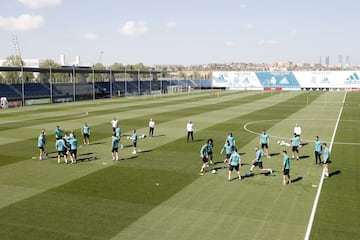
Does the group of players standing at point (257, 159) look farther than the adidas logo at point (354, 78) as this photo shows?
No

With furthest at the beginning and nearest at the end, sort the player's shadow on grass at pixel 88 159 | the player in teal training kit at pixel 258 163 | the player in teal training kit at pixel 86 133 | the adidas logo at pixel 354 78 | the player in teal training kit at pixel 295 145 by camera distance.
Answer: the adidas logo at pixel 354 78, the player in teal training kit at pixel 86 133, the player's shadow on grass at pixel 88 159, the player in teal training kit at pixel 295 145, the player in teal training kit at pixel 258 163

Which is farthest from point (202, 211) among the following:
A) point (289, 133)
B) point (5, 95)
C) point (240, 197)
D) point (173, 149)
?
point (5, 95)

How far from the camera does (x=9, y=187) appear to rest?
62.7 ft

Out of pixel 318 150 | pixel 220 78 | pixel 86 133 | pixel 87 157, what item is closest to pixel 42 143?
pixel 87 157

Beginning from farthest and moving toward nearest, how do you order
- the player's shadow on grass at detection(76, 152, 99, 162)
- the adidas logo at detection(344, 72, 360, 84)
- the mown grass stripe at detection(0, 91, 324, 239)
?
1. the adidas logo at detection(344, 72, 360, 84)
2. the player's shadow on grass at detection(76, 152, 99, 162)
3. the mown grass stripe at detection(0, 91, 324, 239)

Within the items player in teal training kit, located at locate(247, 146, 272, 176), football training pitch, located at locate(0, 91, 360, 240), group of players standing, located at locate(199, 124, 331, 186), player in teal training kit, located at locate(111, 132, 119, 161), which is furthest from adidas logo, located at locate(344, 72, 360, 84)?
player in teal training kit, located at locate(111, 132, 119, 161)

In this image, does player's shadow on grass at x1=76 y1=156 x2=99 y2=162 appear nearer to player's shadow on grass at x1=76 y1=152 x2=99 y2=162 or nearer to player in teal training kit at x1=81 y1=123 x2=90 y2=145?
player's shadow on grass at x1=76 y1=152 x2=99 y2=162

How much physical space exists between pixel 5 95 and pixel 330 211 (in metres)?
71.5

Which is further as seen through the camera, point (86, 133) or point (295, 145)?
point (86, 133)

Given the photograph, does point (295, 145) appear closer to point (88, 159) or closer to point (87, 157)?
point (88, 159)

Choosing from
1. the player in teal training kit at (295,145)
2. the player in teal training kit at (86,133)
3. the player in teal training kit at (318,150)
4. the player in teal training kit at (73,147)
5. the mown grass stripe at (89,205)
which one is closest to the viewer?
the mown grass stripe at (89,205)

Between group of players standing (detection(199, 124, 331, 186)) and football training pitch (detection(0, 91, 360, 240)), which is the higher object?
group of players standing (detection(199, 124, 331, 186))

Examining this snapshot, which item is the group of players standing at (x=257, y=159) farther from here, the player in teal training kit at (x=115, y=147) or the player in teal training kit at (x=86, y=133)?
the player in teal training kit at (x=86, y=133)

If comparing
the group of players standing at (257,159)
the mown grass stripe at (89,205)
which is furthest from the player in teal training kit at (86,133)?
the group of players standing at (257,159)
